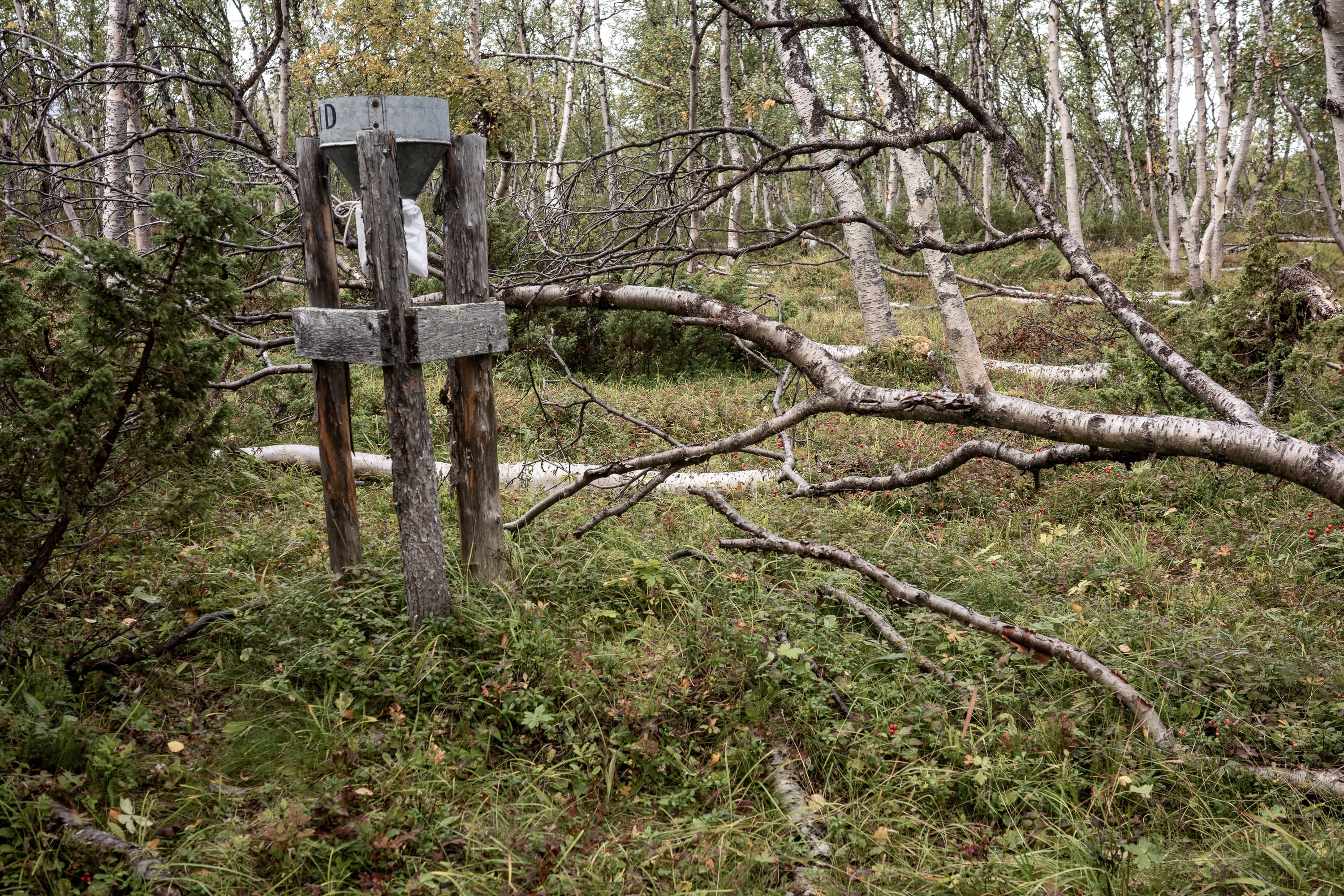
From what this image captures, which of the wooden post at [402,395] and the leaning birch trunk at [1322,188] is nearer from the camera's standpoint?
the wooden post at [402,395]

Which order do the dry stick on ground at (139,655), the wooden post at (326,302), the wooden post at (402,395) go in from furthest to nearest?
the wooden post at (326,302) < the dry stick on ground at (139,655) < the wooden post at (402,395)

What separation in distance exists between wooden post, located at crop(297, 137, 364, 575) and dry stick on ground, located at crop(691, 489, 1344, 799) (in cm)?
194

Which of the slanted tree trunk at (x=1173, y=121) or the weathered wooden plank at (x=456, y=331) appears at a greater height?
the slanted tree trunk at (x=1173, y=121)

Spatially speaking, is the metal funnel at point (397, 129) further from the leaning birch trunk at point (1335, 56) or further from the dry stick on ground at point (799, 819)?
the leaning birch trunk at point (1335, 56)

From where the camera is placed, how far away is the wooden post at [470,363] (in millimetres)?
3822

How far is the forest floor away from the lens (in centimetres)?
254

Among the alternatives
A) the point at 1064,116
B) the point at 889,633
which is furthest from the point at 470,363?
the point at 1064,116

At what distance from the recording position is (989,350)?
11180mm

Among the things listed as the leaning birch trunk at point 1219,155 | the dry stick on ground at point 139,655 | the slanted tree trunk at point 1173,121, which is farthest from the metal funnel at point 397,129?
the slanted tree trunk at point 1173,121

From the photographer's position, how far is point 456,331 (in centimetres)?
359

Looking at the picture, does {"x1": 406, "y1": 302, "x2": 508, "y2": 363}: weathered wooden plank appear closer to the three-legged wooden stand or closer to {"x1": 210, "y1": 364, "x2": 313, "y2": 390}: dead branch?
the three-legged wooden stand

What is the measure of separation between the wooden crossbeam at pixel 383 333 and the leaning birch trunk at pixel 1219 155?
47.0 feet

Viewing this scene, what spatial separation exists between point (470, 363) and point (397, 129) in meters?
1.06

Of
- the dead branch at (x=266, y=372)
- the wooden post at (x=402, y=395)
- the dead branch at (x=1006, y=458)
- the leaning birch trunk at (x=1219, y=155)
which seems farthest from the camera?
the leaning birch trunk at (x=1219, y=155)
